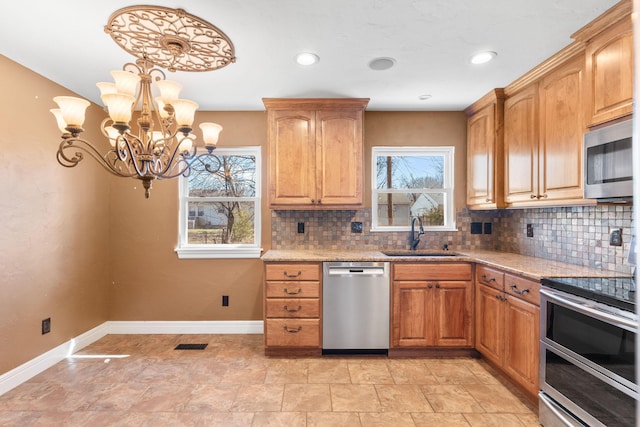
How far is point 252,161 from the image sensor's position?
11.6ft

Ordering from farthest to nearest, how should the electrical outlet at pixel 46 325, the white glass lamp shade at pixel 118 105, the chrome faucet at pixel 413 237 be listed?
the chrome faucet at pixel 413 237
the electrical outlet at pixel 46 325
the white glass lamp shade at pixel 118 105

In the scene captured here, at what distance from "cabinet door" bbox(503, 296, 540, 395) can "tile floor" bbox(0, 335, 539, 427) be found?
0.18 m

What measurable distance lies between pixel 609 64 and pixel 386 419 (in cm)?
249

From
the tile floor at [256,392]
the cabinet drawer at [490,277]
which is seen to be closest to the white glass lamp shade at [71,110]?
the tile floor at [256,392]

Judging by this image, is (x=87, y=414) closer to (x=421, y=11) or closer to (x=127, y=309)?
(x=127, y=309)

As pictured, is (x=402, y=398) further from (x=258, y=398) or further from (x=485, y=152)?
(x=485, y=152)

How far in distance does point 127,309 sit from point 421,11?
151 inches

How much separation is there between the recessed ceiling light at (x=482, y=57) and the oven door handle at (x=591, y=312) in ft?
5.41

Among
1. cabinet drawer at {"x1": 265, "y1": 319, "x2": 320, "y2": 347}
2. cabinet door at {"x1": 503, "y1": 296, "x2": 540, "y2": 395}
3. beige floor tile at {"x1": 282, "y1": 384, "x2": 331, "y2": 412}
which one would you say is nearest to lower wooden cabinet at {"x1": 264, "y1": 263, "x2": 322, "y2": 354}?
cabinet drawer at {"x1": 265, "y1": 319, "x2": 320, "y2": 347}

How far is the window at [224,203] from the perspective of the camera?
3.50 metres

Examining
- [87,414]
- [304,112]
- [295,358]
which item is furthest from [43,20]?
[295,358]

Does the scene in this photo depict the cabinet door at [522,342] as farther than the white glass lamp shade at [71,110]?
Yes

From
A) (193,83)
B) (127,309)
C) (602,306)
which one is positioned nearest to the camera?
(602,306)

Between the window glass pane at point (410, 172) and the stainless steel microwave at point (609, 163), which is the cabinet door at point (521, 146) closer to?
the stainless steel microwave at point (609, 163)
